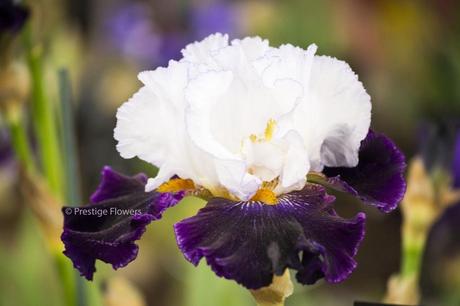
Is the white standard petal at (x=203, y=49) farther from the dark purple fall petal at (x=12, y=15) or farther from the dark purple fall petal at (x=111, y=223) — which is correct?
the dark purple fall petal at (x=12, y=15)

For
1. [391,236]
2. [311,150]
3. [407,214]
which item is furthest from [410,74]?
[311,150]

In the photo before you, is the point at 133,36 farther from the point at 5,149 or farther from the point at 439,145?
the point at 439,145

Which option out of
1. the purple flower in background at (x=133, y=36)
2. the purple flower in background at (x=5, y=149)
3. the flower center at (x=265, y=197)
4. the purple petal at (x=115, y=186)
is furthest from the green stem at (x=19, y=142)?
the purple flower in background at (x=133, y=36)

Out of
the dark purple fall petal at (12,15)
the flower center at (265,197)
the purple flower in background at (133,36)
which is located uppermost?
the purple flower in background at (133,36)

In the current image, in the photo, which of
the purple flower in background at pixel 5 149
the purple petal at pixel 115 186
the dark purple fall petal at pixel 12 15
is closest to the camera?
the purple petal at pixel 115 186

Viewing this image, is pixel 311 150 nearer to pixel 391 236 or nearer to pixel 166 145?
pixel 166 145

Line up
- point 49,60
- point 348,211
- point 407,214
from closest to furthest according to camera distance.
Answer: point 407,214
point 49,60
point 348,211

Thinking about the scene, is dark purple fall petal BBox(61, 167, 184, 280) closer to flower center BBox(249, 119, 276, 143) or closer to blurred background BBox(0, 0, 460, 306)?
flower center BBox(249, 119, 276, 143)
